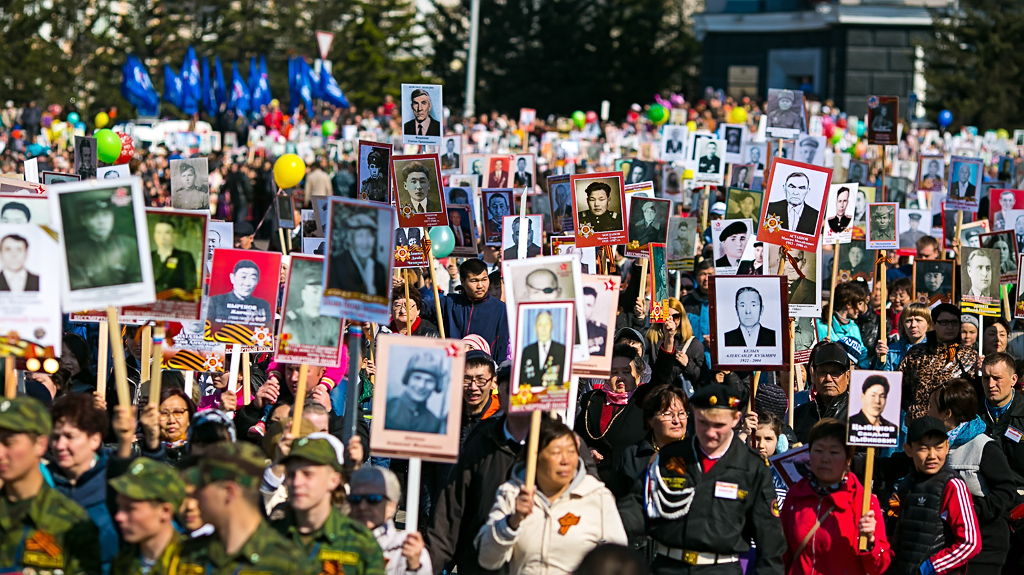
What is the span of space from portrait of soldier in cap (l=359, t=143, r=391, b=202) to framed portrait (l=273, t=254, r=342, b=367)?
3581 mm

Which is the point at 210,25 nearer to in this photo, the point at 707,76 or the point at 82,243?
the point at 707,76

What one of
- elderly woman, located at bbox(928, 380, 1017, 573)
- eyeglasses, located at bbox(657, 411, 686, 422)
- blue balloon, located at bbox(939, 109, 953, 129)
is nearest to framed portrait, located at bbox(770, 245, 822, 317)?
elderly woman, located at bbox(928, 380, 1017, 573)

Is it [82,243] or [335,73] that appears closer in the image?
[82,243]

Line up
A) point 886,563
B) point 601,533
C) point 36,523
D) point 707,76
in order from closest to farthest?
point 36,523 → point 601,533 → point 886,563 → point 707,76

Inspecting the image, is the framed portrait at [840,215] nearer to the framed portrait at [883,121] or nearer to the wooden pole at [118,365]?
the framed portrait at [883,121]

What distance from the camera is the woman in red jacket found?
586 centimetres

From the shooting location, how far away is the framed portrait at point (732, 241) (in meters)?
10.6

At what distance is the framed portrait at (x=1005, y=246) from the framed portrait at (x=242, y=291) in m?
6.17

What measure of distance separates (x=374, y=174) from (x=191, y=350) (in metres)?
3.08

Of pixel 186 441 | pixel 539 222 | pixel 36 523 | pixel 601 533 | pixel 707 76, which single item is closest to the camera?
pixel 36 523

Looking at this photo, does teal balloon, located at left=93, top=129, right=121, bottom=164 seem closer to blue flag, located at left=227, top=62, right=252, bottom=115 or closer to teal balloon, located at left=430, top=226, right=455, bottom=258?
teal balloon, located at left=430, top=226, right=455, bottom=258

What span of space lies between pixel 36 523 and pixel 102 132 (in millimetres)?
9523

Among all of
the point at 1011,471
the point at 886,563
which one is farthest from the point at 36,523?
the point at 1011,471

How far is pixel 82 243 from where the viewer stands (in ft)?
18.4
